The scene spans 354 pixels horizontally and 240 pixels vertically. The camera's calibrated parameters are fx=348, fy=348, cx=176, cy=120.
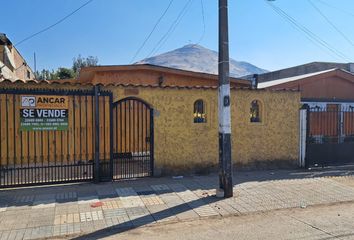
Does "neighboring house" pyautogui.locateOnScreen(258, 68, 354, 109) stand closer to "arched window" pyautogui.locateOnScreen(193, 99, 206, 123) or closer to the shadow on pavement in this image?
"arched window" pyautogui.locateOnScreen(193, 99, 206, 123)

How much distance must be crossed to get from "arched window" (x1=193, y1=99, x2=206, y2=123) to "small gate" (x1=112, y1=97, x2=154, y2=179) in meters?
1.44

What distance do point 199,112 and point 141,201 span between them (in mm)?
3764

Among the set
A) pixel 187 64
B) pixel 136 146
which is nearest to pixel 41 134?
pixel 136 146

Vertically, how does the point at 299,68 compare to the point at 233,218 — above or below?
above

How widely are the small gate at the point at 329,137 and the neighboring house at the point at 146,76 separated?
3.68 metres

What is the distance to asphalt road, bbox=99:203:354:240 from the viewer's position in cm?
549

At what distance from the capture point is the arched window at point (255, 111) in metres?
10.8

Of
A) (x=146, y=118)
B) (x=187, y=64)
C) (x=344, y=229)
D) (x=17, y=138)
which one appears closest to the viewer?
(x=344, y=229)

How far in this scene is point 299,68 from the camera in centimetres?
2616

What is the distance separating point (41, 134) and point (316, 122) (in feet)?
29.6

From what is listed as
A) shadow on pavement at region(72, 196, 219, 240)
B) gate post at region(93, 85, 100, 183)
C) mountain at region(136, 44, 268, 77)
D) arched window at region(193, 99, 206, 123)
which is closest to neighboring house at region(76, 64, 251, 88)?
arched window at region(193, 99, 206, 123)

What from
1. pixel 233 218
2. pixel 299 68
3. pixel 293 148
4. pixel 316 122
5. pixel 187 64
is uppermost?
pixel 187 64

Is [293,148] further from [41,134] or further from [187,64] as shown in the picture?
[187,64]

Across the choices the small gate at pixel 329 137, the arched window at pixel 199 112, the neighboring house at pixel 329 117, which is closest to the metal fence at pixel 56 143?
the arched window at pixel 199 112
